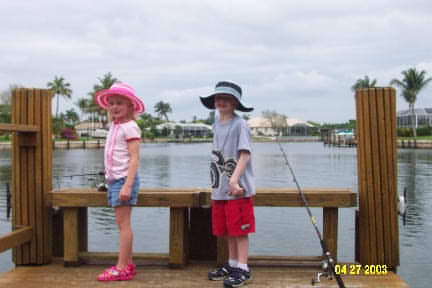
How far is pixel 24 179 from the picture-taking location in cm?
415

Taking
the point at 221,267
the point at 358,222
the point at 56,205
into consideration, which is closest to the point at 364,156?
the point at 358,222

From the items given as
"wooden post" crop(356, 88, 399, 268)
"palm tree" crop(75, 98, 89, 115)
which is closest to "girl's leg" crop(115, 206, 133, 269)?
"wooden post" crop(356, 88, 399, 268)

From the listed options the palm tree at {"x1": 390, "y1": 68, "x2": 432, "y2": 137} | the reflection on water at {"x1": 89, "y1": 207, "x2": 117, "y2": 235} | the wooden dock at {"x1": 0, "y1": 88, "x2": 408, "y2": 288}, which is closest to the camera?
the wooden dock at {"x1": 0, "y1": 88, "x2": 408, "y2": 288}

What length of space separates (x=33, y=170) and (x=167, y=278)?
1.48 metres

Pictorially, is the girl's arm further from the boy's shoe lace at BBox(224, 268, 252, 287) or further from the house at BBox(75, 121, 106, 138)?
the house at BBox(75, 121, 106, 138)

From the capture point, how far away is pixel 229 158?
11.6 ft

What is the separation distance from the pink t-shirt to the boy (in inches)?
23.2

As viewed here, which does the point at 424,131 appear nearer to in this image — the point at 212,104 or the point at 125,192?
the point at 212,104

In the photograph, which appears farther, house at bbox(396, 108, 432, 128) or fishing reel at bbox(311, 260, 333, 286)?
house at bbox(396, 108, 432, 128)

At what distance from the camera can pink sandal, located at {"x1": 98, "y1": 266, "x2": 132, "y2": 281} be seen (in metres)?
3.59

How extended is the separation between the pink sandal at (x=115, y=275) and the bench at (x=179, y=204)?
45 cm

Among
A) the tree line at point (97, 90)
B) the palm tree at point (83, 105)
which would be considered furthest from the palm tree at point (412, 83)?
the palm tree at point (83, 105)

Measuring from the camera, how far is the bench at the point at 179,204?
3.96 m

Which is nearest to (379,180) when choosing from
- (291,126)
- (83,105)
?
(83,105)
